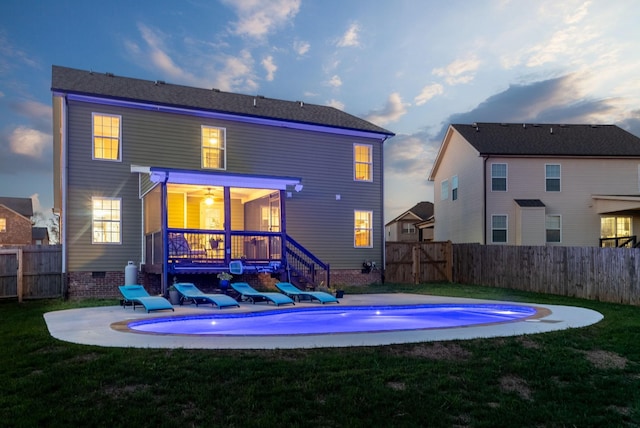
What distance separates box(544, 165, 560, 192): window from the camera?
76.9ft

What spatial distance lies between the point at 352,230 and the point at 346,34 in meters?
8.43

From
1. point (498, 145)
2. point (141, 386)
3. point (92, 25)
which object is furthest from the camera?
point (498, 145)

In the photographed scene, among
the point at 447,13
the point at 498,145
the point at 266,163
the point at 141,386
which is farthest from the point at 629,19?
the point at 141,386

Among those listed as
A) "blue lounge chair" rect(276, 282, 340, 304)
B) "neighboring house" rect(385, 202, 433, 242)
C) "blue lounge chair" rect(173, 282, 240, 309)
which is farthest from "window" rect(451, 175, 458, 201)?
"blue lounge chair" rect(173, 282, 240, 309)

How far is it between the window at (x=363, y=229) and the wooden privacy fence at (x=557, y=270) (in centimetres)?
439

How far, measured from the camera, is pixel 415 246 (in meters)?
20.0

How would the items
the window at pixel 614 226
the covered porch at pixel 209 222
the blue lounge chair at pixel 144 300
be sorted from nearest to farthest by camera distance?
1. the blue lounge chair at pixel 144 300
2. the covered porch at pixel 209 222
3. the window at pixel 614 226

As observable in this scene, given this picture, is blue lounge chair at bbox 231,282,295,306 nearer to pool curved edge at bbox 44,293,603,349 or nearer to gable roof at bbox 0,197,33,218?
pool curved edge at bbox 44,293,603,349

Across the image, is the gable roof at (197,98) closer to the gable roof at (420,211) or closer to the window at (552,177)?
the window at (552,177)

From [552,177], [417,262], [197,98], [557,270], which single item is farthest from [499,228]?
[197,98]

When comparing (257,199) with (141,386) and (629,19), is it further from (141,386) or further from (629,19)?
(629,19)

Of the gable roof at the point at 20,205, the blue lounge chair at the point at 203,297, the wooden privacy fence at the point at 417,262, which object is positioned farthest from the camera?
the gable roof at the point at 20,205

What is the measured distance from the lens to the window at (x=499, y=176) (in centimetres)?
2330

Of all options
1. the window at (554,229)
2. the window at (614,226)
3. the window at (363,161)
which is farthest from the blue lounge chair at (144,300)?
the window at (614,226)
